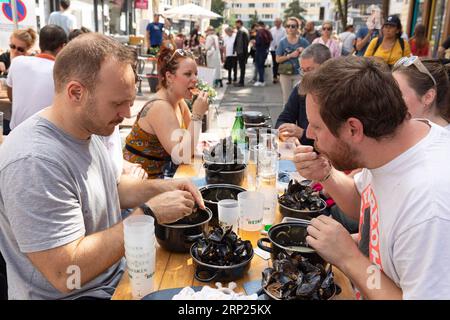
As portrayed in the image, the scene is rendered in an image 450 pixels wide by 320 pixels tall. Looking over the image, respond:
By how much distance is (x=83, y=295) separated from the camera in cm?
170

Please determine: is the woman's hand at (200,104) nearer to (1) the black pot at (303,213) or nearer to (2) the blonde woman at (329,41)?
(1) the black pot at (303,213)

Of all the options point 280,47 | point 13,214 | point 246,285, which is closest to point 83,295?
point 13,214

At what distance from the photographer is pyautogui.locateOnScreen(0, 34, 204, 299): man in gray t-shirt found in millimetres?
1467

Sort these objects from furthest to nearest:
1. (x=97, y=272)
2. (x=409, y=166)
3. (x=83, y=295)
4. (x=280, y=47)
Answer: (x=280, y=47)
(x=83, y=295)
(x=97, y=272)
(x=409, y=166)

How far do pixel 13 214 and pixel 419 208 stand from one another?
1.38 m

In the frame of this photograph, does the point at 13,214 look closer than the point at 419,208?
No

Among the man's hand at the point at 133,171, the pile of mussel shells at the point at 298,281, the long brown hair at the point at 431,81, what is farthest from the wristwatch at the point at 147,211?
the long brown hair at the point at 431,81

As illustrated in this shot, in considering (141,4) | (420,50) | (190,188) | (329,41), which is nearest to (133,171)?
(190,188)

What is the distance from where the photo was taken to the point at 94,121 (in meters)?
1.74

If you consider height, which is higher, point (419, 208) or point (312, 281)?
point (419, 208)

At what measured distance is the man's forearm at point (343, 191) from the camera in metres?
2.05

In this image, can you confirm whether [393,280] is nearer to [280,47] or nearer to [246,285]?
[246,285]

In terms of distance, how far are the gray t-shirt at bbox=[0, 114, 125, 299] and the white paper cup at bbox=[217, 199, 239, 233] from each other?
0.54m

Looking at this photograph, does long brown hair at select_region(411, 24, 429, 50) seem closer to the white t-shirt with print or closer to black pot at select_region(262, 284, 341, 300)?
the white t-shirt with print
